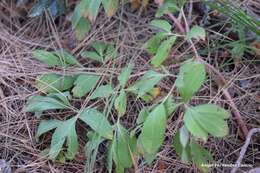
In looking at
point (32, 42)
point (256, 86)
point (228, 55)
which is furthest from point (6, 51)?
point (256, 86)

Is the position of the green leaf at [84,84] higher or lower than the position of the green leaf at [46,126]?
higher

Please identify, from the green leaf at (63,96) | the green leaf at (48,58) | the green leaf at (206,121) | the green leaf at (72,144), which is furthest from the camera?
the green leaf at (48,58)

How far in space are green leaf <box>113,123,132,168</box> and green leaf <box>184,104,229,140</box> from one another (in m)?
0.25

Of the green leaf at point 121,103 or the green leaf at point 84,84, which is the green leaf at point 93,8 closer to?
the green leaf at point 84,84

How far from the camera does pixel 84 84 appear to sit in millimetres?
1484

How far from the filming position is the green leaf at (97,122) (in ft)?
4.31

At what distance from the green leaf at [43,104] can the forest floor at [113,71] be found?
0.24 feet

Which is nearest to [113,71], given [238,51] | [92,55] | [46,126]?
[92,55]

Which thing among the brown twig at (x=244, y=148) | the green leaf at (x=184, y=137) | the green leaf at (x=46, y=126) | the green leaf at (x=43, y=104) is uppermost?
the green leaf at (x=184, y=137)

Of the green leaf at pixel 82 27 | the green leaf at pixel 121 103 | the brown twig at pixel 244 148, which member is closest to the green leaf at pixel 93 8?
the green leaf at pixel 82 27

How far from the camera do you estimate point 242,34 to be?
5.13 feet

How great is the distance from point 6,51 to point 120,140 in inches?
28.9

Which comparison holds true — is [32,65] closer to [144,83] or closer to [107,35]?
[107,35]

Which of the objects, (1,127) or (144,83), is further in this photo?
(1,127)
